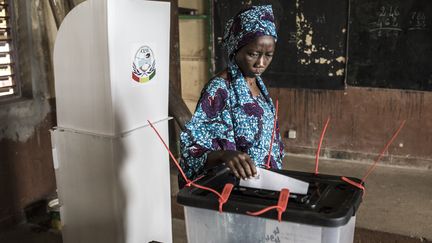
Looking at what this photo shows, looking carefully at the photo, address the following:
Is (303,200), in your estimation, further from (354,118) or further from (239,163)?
(354,118)

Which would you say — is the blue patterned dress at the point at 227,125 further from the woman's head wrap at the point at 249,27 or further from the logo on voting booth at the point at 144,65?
the logo on voting booth at the point at 144,65

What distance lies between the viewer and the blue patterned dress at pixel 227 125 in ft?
3.97

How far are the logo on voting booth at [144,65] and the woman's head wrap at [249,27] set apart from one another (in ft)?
2.32

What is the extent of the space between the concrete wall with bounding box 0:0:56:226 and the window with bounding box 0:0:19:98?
0.16ft

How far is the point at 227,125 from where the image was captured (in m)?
1.27

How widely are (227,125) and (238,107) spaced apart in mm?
76

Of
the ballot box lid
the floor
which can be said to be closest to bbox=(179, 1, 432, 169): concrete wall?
the floor

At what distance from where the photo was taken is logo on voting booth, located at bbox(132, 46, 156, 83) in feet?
6.34

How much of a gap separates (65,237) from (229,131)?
1.40 metres

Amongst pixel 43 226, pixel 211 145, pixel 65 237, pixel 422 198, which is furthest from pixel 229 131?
pixel 422 198

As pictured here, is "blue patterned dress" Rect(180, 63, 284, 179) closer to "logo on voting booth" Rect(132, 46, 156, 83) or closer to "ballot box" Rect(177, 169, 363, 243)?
"ballot box" Rect(177, 169, 363, 243)

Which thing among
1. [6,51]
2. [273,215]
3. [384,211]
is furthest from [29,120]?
[384,211]

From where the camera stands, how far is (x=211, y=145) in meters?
1.22

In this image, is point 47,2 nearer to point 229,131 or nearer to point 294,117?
point 229,131
